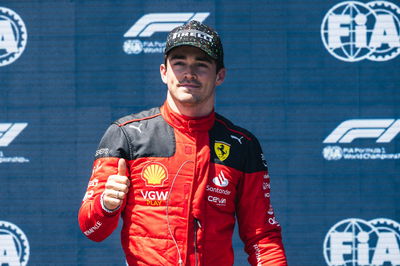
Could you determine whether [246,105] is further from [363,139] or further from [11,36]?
[11,36]

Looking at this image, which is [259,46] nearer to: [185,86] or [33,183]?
[33,183]

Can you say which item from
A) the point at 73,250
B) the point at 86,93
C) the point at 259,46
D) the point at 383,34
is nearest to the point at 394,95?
the point at 383,34

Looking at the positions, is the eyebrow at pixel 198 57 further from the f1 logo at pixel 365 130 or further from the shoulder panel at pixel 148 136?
the f1 logo at pixel 365 130

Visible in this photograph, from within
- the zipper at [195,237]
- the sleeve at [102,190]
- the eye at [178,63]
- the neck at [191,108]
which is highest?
the eye at [178,63]

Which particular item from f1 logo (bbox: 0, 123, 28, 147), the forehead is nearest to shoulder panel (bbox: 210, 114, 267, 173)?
the forehead

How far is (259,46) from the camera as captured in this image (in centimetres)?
397

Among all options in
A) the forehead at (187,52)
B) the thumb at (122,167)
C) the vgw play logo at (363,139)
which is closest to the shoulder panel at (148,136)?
the thumb at (122,167)

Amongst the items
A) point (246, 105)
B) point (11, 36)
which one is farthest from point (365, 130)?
point (11, 36)

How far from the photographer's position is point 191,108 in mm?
2080

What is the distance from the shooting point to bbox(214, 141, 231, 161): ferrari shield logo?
209 centimetres

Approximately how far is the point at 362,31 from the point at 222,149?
2.16 metres

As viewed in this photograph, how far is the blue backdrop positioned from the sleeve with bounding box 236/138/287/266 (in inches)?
71.6

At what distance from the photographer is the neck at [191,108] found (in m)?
2.08

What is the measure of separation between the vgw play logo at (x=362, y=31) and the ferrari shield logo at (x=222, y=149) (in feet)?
6.69
